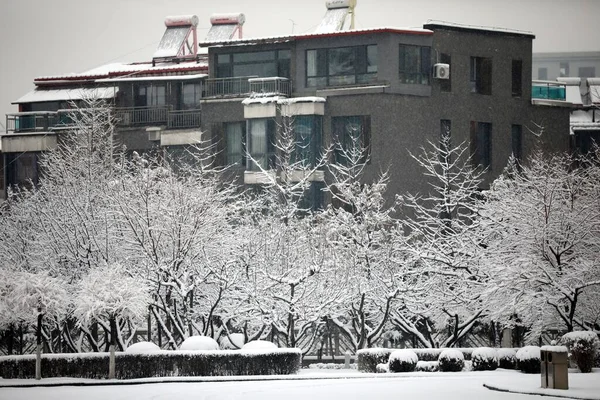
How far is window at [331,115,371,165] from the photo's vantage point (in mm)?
76188

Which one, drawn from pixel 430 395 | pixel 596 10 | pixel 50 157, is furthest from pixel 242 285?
pixel 596 10

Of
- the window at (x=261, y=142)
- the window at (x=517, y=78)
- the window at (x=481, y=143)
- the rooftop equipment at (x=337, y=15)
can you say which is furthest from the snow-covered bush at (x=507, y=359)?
the rooftop equipment at (x=337, y=15)

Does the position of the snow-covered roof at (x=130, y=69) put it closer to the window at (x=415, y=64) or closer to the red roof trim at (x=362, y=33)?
the red roof trim at (x=362, y=33)

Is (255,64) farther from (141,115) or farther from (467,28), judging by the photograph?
(467,28)

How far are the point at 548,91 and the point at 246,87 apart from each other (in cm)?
1965

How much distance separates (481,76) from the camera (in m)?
81.7

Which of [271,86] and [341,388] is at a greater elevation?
[271,86]

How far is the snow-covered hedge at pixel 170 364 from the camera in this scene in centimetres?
5056

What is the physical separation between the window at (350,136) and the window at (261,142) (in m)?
3.63

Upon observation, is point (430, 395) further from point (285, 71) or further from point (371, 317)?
point (285, 71)

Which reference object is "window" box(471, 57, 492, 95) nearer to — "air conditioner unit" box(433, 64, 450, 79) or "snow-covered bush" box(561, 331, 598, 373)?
"air conditioner unit" box(433, 64, 450, 79)

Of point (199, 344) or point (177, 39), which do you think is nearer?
point (199, 344)

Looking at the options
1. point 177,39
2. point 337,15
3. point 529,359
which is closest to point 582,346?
point 529,359

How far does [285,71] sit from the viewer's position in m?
81.0
